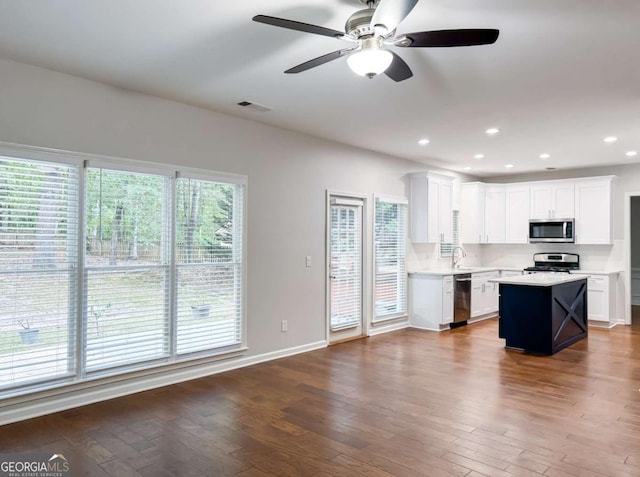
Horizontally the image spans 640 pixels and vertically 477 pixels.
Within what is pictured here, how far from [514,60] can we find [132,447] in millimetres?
3705

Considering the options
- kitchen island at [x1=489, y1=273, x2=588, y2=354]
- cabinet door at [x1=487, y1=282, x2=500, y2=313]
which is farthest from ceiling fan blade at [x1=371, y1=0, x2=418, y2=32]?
cabinet door at [x1=487, y1=282, x2=500, y2=313]

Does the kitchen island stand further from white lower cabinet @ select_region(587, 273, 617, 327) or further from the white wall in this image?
the white wall

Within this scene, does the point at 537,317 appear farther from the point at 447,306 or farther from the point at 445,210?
the point at 445,210

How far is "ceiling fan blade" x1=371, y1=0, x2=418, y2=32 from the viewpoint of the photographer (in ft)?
6.57

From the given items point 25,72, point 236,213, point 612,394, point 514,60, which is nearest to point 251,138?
point 236,213

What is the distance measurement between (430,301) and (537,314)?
69.8 inches

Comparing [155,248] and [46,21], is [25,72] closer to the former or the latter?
[46,21]

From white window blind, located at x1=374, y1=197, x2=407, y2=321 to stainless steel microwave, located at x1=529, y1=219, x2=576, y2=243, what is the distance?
259 cm

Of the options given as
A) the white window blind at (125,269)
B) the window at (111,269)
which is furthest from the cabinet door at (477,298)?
the white window blind at (125,269)

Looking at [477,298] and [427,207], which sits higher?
[427,207]

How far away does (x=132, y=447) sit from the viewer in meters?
2.95

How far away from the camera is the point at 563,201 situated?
25.5ft

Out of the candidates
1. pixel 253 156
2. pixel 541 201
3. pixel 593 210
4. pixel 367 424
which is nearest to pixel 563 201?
pixel 541 201

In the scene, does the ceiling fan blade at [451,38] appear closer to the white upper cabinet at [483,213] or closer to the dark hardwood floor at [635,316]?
the white upper cabinet at [483,213]
